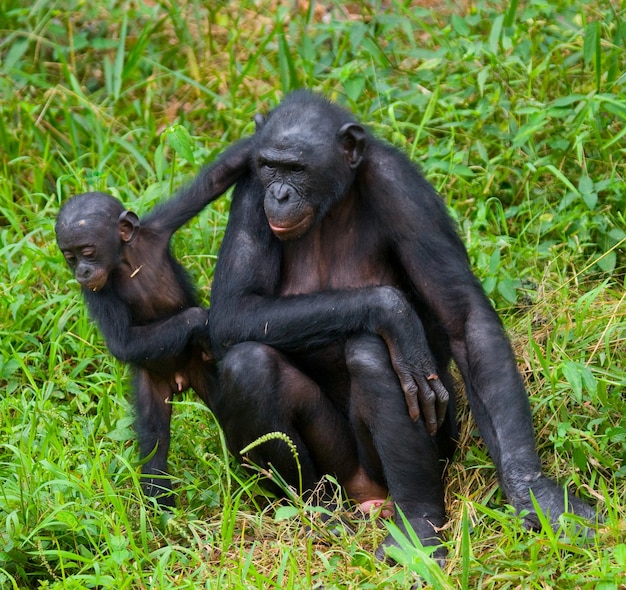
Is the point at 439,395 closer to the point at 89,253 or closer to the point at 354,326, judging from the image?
the point at 354,326

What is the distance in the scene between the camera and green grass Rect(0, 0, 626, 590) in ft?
15.3

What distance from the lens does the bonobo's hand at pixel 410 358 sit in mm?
4863

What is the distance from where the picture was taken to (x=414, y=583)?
4.41 meters

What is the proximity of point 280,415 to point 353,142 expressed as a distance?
1212 mm

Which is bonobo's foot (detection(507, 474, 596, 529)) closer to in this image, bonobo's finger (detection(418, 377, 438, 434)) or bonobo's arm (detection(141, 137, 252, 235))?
bonobo's finger (detection(418, 377, 438, 434))

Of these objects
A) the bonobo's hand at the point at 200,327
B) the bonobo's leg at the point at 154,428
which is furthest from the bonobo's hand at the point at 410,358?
the bonobo's leg at the point at 154,428

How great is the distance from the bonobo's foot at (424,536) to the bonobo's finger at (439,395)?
0.41 meters

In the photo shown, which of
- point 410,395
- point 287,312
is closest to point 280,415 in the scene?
point 287,312

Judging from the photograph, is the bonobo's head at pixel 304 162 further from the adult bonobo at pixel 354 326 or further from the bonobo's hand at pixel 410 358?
the bonobo's hand at pixel 410 358

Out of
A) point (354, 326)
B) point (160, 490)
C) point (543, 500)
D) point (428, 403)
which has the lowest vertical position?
point (160, 490)

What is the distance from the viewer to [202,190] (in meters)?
5.47

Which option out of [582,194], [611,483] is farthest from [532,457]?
[582,194]

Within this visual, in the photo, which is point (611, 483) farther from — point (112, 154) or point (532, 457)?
point (112, 154)

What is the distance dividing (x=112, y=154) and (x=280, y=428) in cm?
288
